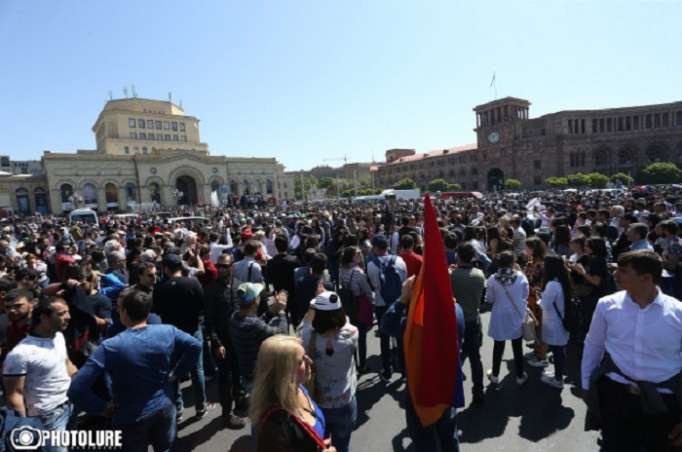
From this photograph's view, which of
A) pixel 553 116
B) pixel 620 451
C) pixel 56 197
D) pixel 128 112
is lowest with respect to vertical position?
pixel 620 451

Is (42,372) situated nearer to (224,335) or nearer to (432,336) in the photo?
(224,335)

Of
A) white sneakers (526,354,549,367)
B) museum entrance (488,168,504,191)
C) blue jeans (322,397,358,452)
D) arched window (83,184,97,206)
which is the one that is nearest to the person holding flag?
blue jeans (322,397,358,452)

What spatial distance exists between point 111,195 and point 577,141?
80593 mm

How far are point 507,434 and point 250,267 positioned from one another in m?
3.82

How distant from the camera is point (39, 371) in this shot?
2.98 m

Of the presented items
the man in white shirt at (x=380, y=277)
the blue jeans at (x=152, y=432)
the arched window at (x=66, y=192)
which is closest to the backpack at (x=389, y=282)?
the man in white shirt at (x=380, y=277)

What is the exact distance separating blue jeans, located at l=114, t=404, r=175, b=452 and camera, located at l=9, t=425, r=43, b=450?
0.79 m

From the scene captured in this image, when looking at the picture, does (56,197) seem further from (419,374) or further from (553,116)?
(553,116)

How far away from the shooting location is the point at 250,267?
5.48m

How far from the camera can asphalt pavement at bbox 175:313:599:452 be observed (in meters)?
3.79

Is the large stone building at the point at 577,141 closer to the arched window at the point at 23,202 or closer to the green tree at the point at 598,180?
the green tree at the point at 598,180

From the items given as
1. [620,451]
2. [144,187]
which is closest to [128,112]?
[144,187]

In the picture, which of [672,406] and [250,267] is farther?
[250,267]

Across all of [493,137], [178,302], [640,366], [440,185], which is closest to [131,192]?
[440,185]
